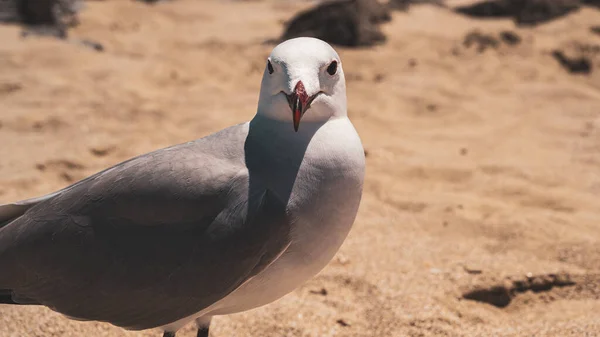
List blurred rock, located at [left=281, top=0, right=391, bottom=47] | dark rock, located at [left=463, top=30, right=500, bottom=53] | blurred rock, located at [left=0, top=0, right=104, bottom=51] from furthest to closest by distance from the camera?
1. blurred rock, located at [left=0, top=0, right=104, bottom=51]
2. blurred rock, located at [left=281, top=0, right=391, bottom=47]
3. dark rock, located at [left=463, top=30, right=500, bottom=53]

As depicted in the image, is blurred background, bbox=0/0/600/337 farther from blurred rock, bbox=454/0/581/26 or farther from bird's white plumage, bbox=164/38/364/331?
bird's white plumage, bbox=164/38/364/331

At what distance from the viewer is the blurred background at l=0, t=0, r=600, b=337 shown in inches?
113

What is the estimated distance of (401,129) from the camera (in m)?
4.96

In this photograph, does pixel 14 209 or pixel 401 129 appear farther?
pixel 401 129

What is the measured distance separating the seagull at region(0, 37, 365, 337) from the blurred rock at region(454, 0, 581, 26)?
6.26 metres

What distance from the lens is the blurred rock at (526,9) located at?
7.70 meters

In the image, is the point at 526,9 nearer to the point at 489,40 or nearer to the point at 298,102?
the point at 489,40

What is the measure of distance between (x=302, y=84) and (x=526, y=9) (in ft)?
22.0

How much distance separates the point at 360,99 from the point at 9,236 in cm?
367

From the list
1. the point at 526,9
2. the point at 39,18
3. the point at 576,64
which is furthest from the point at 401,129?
the point at 39,18

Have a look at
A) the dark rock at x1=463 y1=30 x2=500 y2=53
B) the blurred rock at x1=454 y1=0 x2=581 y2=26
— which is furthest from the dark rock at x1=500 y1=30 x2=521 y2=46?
the blurred rock at x1=454 y1=0 x2=581 y2=26

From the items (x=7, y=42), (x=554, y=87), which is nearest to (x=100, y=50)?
(x=7, y=42)

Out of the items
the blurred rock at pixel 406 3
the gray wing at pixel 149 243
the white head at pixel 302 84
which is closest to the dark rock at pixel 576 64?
the blurred rock at pixel 406 3

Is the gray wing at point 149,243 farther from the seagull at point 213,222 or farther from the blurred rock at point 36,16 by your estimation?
the blurred rock at point 36,16
